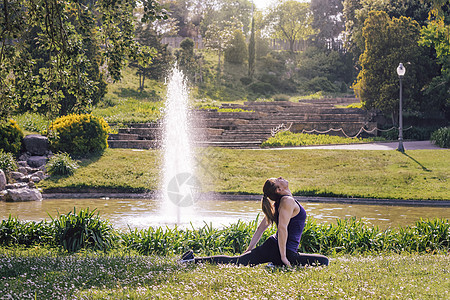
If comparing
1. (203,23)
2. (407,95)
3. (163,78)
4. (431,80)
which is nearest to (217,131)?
(407,95)

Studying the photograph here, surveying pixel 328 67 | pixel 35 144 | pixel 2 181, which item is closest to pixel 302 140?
pixel 35 144

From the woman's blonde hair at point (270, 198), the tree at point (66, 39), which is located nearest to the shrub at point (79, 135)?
the tree at point (66, 39)

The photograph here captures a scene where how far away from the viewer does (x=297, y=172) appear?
1878cm

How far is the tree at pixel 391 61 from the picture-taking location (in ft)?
98.2

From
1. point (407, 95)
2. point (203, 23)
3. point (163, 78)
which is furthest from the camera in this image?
point (203, 23)

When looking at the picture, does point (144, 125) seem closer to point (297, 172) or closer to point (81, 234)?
point (297, 172)

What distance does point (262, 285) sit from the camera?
16.2 feet

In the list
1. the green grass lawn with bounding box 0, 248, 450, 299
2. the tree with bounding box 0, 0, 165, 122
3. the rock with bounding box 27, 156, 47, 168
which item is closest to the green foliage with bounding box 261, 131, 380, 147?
the rock with bounding box 27, 156, 47, 168

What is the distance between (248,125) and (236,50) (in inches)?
1122

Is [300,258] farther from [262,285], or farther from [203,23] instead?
[203,23]

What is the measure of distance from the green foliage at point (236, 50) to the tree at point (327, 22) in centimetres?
1524

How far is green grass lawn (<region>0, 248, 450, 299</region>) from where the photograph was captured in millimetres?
4570

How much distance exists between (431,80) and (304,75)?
96.7ft

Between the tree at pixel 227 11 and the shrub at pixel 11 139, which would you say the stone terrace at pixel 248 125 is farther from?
the tree at pixel 227 11
